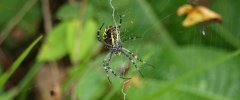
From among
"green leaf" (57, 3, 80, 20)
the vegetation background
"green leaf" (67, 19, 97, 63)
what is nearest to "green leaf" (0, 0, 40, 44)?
the vegetation background

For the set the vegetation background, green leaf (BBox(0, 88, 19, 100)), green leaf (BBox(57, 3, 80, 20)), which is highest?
green leaf (BBox(57, 3, 80, 20))

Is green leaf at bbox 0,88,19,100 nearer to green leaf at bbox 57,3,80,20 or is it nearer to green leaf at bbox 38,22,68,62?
green leaf at bbox 38,22,68,62

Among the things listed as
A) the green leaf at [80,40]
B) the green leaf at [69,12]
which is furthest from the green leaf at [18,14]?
the green leaf at [80,40]

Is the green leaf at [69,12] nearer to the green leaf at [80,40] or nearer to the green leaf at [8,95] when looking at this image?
the green leaf at [80,40]

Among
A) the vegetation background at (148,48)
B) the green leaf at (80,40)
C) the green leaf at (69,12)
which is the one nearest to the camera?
the vegetation background at (148,48)

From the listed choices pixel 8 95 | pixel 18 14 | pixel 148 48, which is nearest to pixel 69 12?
pixel 18 14

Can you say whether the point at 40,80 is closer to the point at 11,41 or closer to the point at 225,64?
the point at 11,41

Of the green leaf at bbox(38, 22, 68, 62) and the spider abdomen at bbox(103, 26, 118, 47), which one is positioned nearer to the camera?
the spider abdomen at bbox(103, 26, 118, 47)

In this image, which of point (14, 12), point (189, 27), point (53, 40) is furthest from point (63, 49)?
point (189, 27)
